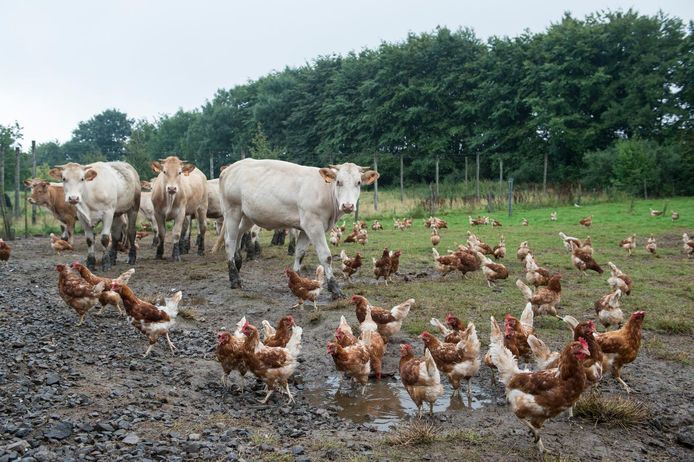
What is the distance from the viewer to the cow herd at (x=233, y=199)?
35.7 ft

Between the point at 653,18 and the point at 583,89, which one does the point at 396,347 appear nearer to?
the point at 583,89

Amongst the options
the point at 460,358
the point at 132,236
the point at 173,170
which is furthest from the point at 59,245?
the point at 460,358

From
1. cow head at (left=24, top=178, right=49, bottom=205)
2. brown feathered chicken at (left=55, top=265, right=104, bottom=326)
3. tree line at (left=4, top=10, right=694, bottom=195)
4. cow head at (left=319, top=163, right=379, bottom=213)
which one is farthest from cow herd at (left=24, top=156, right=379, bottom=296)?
tree line at (left=4, top=10, right=694, bottom=195)

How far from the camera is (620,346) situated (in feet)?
19.8

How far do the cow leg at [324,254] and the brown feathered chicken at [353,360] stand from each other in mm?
4048

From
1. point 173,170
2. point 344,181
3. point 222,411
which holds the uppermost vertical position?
point 173,170

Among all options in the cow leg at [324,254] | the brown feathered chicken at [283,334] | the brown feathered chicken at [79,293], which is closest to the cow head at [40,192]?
the brown feathered chicken at [79,293]

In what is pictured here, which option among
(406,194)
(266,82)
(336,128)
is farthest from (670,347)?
(266,82)

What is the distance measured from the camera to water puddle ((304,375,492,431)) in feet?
18.4

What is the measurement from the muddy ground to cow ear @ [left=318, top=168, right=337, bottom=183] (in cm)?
335

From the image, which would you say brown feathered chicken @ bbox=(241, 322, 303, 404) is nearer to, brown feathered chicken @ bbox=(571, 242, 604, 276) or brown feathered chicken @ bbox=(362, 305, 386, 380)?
brown feathered chicken @ bbox=(362, 305, 386, 380)

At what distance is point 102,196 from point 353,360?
1038cm

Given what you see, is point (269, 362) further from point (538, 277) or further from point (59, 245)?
point (59, 245)

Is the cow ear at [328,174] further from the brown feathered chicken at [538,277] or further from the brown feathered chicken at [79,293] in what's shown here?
the brown feathered chicken at [79,293]
